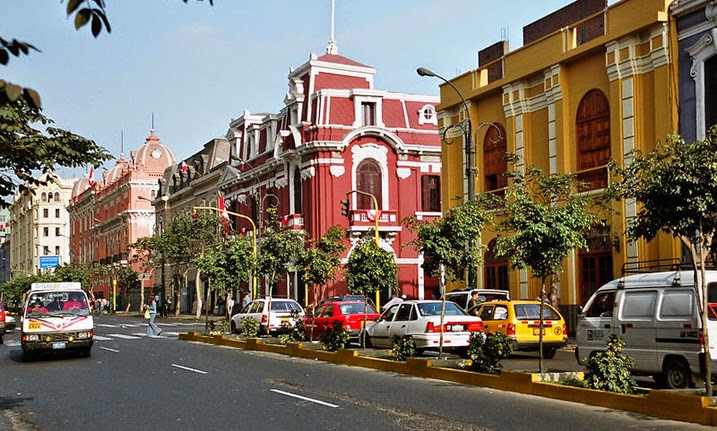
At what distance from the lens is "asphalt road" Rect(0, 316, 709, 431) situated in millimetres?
12375

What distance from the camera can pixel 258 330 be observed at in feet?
105

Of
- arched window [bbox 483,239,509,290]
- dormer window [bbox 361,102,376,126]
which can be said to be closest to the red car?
arched window [bbox 483,239,509,290]

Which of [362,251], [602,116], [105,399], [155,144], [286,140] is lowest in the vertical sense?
[105,399]

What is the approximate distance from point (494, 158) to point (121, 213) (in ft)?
224

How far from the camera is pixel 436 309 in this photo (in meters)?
22.8

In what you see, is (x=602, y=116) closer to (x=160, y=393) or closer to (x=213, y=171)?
(x=160, y=393)

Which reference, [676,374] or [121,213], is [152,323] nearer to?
[676,374]

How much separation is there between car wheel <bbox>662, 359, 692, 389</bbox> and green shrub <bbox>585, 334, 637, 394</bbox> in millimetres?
1176

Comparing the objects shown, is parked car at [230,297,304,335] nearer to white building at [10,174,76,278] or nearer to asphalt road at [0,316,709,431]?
asphalt road at [0,316,709,431]

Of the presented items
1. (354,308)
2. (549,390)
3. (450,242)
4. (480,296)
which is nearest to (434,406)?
(549,390)

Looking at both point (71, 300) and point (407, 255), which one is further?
point (407, 255)

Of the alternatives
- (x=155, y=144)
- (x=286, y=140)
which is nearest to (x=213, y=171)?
(x=286, y=140)

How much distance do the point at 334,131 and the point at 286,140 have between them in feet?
13.3

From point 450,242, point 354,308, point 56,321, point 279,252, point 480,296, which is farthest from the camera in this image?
point 279,252
